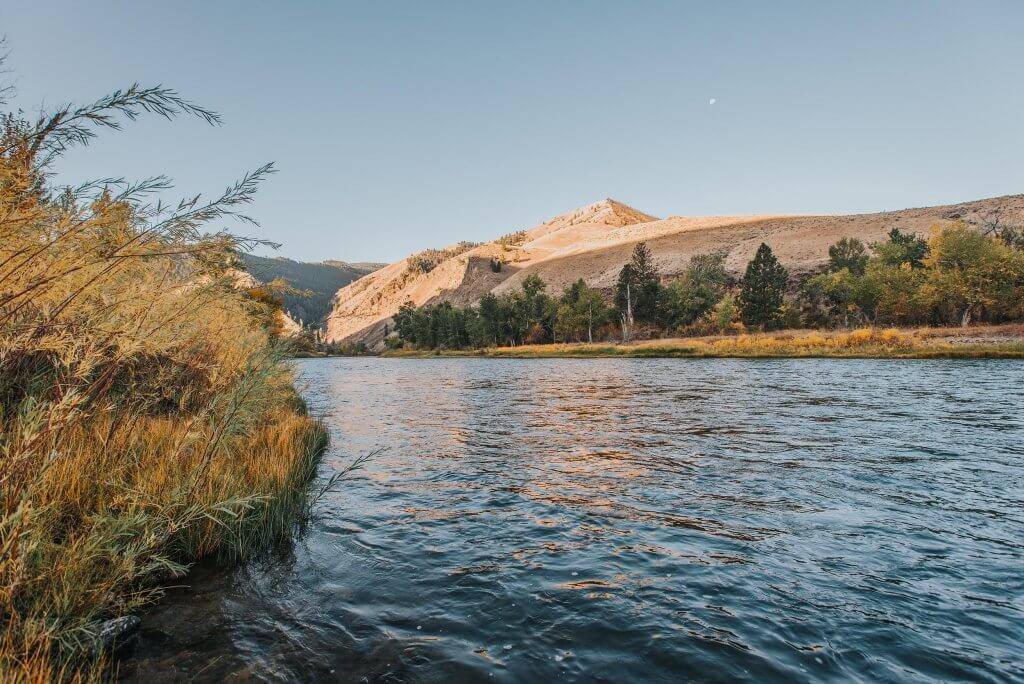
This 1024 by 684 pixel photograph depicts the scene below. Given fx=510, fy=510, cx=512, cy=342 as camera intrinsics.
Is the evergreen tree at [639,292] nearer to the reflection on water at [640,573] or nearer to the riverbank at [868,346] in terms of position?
the riverbank at [868,346]

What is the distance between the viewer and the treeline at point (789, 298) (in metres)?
72.2

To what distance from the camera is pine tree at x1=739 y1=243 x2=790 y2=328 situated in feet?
293

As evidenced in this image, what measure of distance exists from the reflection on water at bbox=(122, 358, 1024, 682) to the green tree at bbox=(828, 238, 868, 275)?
106m

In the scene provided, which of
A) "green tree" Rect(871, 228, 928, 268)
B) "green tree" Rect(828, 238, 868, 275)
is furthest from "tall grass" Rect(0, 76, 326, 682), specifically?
"green tree" Rect(828, 238, 868, 275)

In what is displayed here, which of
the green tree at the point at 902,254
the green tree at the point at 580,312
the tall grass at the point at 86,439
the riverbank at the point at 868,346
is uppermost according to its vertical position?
the green tree at the point at 902,254

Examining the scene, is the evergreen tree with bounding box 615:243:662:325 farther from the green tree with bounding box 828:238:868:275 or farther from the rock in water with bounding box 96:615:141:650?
the rock in water with bounding box 96:615:141:650

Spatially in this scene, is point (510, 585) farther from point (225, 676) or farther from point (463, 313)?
point (463, 313)

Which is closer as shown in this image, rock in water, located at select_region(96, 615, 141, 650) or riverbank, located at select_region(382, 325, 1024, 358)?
rock in water, located at select_region(96, 615, 141, 650)

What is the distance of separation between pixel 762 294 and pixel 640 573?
310 ft

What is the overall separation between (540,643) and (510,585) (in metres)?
1.31

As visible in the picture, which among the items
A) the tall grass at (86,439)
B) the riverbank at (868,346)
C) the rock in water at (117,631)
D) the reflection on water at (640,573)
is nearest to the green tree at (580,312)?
the riverbank at (868,346)

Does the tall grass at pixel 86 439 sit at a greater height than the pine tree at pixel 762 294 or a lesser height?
lesser

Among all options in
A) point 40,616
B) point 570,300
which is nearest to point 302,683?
point 40,616

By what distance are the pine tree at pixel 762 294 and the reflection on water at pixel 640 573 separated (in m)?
82.1
